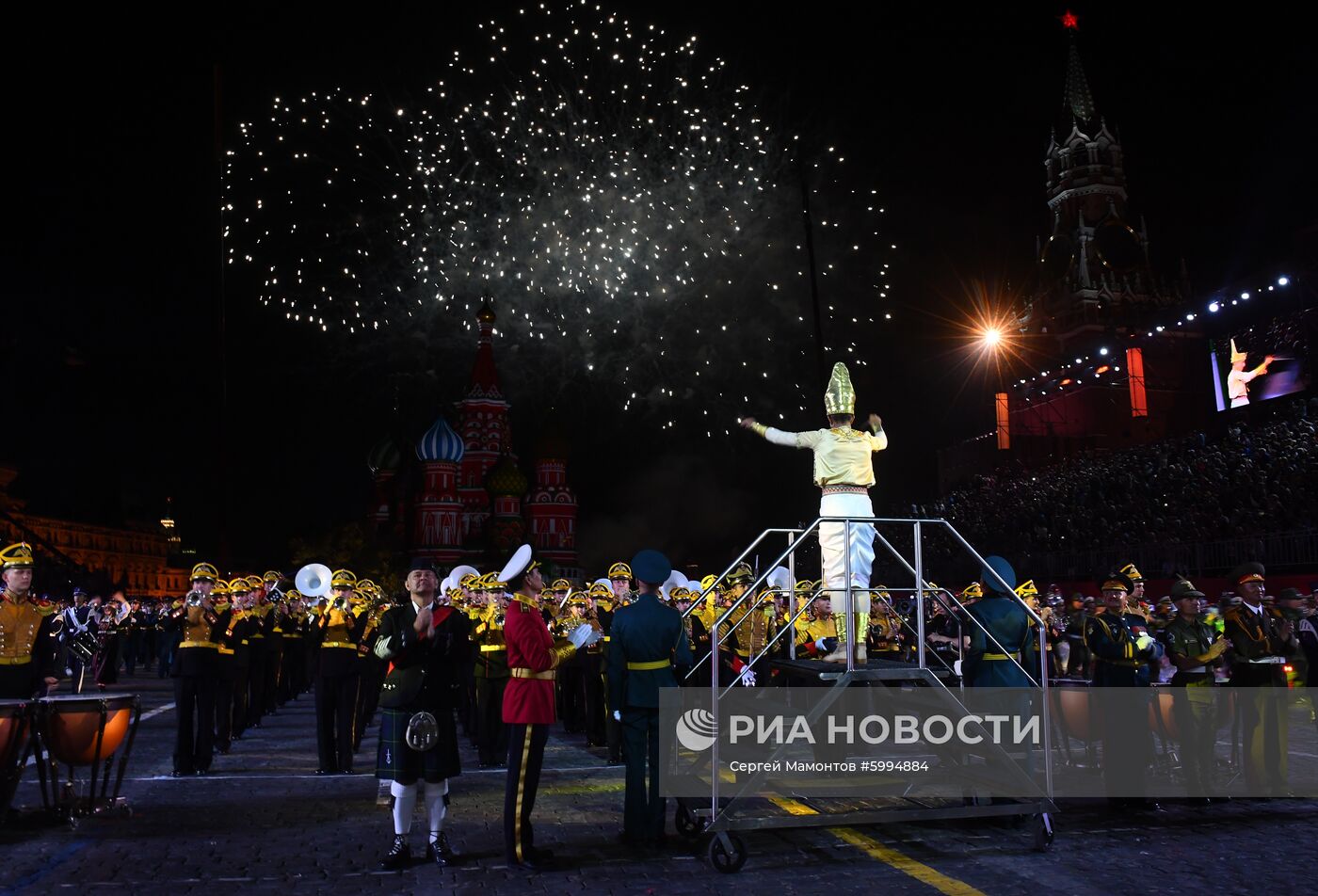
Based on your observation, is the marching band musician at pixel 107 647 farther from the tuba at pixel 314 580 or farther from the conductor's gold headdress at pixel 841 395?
the conductor's gold headdress at pixel 841 395

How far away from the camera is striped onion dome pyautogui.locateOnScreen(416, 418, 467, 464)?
243 ft

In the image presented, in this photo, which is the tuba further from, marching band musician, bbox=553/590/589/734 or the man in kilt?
the man in kilt

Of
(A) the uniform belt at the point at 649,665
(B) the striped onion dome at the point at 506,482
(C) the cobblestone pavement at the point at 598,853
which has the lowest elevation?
(C) the cobblestone pavement at the point at 598,853

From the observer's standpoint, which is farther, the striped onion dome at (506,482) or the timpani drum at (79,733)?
the striped onion dome at (506,482)

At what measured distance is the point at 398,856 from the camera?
21.4 ft

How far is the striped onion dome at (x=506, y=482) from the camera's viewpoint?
247 feet

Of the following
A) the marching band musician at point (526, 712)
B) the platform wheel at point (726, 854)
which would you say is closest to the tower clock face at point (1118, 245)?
the marching band musician at point (526, 712)

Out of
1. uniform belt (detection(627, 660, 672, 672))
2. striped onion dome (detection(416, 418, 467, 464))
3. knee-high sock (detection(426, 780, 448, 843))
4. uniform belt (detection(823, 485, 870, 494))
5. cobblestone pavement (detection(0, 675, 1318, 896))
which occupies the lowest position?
cobblestone pavement (detection(0, 675, 1318, 896))

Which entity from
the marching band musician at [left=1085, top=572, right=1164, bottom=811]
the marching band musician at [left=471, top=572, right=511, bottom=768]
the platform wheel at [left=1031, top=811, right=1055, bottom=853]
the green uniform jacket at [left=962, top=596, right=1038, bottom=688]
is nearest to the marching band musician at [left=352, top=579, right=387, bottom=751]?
the marching band musician at [left=471, top=572, right=511, bottom=768]

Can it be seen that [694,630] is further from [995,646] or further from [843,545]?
[995,646]

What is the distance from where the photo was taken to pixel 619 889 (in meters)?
6.07

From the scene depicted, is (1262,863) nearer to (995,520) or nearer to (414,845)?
(414,845)

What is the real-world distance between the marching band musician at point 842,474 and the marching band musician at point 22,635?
656 centimetres

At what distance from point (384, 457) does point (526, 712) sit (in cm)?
7668
